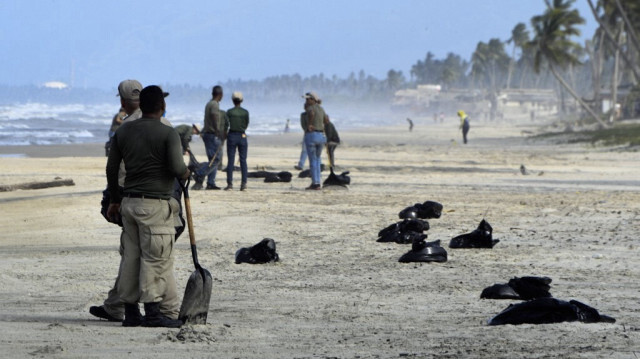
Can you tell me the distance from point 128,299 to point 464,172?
20150 mm

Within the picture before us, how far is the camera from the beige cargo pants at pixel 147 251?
6652 mm

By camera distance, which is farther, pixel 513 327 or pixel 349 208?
pixel 349 208

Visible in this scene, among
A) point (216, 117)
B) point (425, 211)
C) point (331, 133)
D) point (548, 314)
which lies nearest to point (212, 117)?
point (216, 117)

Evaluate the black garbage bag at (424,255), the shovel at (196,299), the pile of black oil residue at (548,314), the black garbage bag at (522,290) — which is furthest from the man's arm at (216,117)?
the pile of black oil residue at (548,314)

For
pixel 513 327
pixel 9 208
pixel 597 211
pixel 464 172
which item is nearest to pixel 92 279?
pixel 513 327

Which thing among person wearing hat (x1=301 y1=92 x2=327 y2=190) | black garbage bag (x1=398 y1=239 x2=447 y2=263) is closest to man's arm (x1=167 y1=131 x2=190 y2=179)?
black garbage bag (x1=398 y1=239 x2=447 y2=263)

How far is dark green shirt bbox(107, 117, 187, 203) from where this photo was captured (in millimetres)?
6645

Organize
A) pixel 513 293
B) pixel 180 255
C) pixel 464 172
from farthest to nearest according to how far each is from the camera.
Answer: pixel 464 172 < pixel 180 255 < pixel 513 293

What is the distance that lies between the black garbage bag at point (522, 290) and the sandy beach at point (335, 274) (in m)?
0.17

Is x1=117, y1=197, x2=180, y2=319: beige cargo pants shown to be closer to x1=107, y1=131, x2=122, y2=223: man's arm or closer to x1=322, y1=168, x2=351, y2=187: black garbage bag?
x1=107, y1=131, x2=122, y2=223: man's arm

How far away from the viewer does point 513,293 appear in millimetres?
7934

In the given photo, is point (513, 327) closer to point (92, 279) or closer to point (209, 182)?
point (92, 279)

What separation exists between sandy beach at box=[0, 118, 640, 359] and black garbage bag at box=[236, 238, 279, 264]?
147 mm

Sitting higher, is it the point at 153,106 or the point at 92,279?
the point at 153,106
